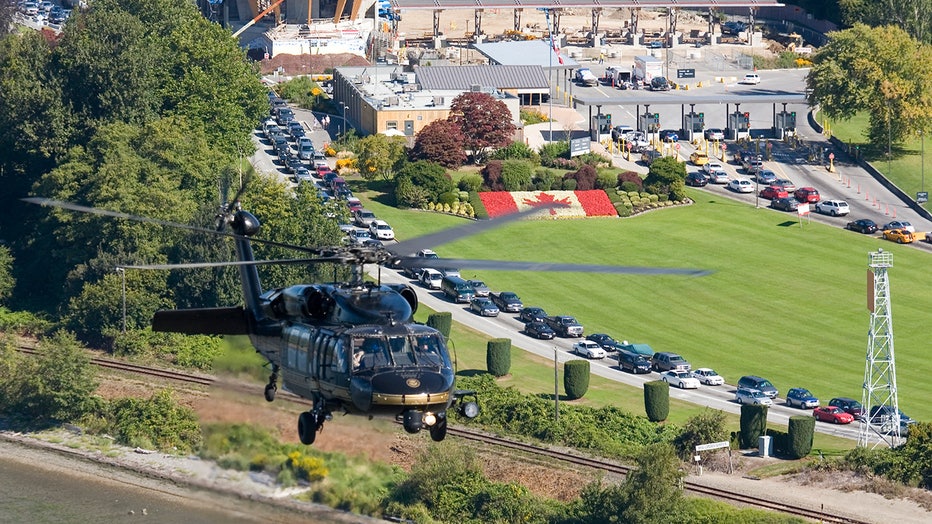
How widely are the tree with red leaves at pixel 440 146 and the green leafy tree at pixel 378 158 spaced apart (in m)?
1.28

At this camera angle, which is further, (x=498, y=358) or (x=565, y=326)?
(x=565, y=326)

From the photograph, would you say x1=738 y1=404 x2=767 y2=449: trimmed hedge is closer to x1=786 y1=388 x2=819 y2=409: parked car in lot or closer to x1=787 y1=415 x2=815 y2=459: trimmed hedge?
x1=787 y1=415 x2=815 y2=459: trimmed hedge

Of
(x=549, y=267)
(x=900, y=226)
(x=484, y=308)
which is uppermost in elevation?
(x=549, y=267)

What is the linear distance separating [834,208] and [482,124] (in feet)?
99.5

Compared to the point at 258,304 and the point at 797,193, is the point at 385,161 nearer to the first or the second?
the point at 797,193

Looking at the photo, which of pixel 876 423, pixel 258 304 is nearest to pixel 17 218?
pixel 876 423

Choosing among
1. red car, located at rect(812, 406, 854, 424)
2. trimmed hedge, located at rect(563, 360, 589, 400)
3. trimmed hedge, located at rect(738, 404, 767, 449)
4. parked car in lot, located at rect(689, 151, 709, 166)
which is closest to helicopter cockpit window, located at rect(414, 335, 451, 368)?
trimmed hedge, located at rect(738, 404, 767, 449)

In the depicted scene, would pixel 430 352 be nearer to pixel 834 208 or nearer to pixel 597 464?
pixel 597 464

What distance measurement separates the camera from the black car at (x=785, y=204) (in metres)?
157

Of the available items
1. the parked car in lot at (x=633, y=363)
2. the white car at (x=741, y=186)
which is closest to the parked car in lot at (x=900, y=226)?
the white car at (x=741, y=186)

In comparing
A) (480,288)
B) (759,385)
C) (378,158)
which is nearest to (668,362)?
(759,385)

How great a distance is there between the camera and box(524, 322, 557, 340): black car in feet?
403

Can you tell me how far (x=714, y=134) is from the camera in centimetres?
17825

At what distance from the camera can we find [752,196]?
16200cm
